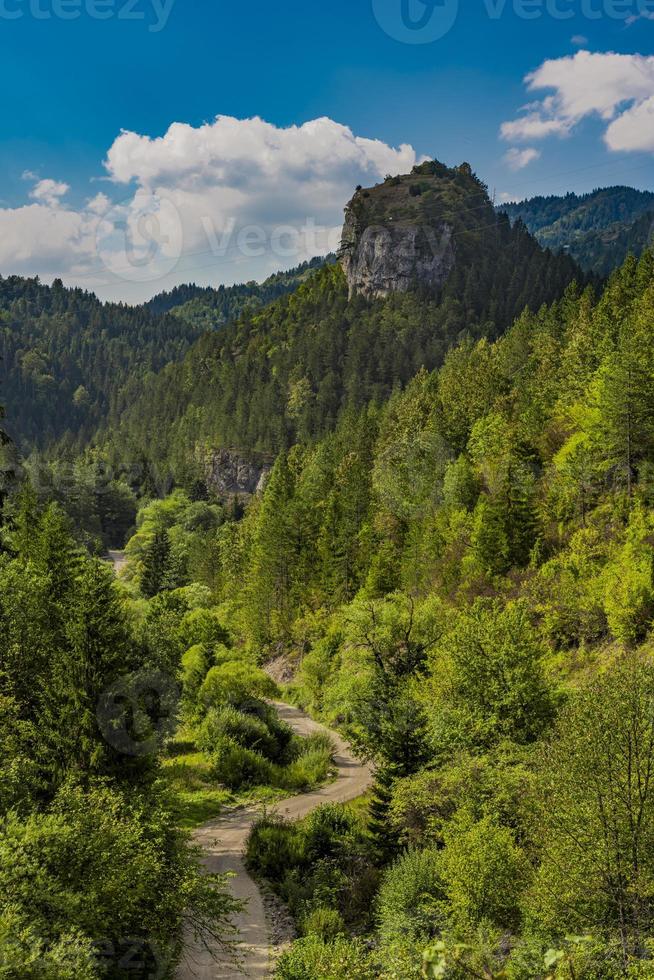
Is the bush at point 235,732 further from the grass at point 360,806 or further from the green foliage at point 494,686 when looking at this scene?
the green foliage at point 494,686

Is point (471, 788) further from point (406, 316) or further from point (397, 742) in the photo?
point (406, 316)

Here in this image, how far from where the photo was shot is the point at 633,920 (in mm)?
14930

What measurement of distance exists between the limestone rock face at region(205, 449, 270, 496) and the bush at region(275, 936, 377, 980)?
115 metres

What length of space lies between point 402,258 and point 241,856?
160 metres

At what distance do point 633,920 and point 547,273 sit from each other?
16894 cm

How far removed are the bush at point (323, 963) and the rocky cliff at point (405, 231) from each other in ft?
535

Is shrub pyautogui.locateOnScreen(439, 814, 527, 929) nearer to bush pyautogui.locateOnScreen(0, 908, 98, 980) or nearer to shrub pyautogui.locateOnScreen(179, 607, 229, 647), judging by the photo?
bush pyautogui.locateOnScreen(0, 908, 98, 980)

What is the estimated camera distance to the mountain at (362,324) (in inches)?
5817

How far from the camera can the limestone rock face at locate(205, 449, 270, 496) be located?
136m

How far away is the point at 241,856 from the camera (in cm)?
2877

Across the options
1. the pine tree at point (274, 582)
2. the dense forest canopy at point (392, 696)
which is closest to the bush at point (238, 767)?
the dense forest canopy at point (392, 696)

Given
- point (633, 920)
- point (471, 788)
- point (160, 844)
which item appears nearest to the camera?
point (633, 920)

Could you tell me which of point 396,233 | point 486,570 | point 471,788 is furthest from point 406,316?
point 471,788

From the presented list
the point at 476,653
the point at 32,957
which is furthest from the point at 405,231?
the point at 32,957
